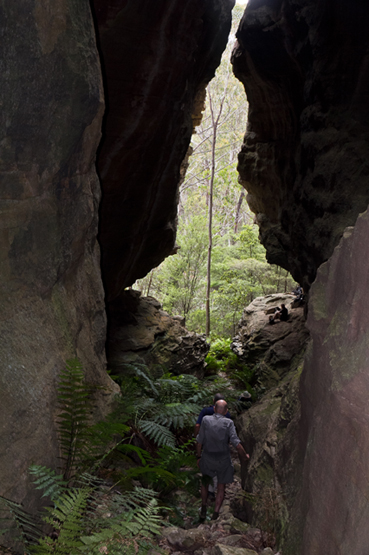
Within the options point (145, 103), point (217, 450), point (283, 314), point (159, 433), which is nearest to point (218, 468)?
point (217, 450)

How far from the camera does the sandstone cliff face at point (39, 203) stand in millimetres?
3570

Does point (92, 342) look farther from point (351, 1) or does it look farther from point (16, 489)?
point (351, 1)

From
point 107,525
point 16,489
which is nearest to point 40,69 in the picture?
point 16,489

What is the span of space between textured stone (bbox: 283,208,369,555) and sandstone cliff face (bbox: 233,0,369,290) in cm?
602

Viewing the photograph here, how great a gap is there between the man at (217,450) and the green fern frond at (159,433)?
0.45 m

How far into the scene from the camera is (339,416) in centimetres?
294

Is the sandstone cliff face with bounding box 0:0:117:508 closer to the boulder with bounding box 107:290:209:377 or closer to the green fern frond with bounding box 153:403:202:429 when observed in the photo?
the green fern frond with bounding box 153:403:202:429

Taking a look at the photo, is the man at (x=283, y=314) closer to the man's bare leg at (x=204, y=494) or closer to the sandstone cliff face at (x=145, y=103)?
the sandstone cliff face at (x=145, y=103)

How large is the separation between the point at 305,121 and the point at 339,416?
30.8 feet

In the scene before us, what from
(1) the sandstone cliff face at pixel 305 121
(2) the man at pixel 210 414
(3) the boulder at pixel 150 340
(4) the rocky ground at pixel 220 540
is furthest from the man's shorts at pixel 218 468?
(1) the sandstone cliff face at pixel 305 121

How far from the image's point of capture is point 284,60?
35.5ft

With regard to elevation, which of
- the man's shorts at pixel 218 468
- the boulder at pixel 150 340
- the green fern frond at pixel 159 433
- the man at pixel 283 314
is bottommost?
the man's shorts at pixel 218 468

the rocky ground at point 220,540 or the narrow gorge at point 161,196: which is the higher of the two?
the narrow gorge at point 161,196

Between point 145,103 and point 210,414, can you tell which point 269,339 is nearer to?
point 210,414
